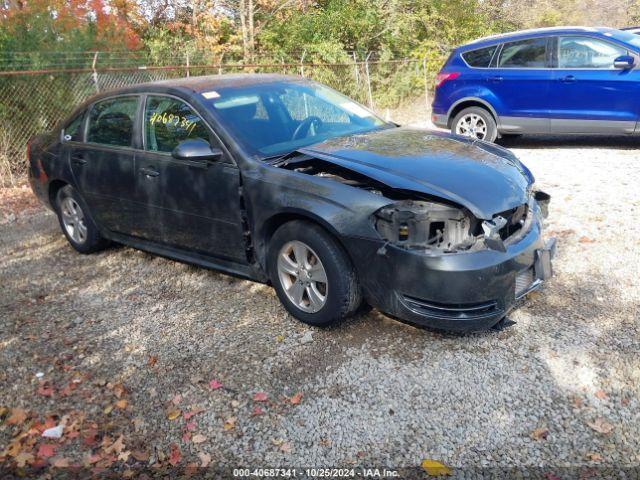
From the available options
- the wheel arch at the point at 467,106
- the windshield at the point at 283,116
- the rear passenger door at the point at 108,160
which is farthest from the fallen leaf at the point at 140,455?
the wheel arch at the point at 467,106

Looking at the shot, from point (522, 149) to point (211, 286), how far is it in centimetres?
621

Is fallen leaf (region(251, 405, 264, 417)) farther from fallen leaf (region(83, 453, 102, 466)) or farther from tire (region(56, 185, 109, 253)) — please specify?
tire (region(56, 185, 109, 253))

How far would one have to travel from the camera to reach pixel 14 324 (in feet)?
15.2

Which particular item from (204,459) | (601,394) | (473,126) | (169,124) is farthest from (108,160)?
(473,126)

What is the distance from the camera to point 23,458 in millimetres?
3104

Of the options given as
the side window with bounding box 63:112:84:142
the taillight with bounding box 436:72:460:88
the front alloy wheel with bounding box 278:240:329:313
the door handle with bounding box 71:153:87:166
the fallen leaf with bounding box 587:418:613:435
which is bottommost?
the fallen leaf with bounding box 587:418:613:435

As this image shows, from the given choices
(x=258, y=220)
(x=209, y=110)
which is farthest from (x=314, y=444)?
(x=209, y=110)

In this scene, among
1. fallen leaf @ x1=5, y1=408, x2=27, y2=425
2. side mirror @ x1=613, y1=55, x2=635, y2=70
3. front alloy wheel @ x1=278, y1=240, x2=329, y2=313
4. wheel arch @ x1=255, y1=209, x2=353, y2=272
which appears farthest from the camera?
side mirror @ x1=613, y1=55, x2=635, y2=70

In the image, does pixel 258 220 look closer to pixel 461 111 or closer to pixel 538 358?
pixel 538 358

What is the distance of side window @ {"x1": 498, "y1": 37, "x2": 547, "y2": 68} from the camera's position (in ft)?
28.6

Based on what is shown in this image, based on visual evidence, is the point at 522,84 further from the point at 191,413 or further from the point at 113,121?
the point at 191,413

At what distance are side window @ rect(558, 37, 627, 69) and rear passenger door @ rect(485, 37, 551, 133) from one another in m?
0.23

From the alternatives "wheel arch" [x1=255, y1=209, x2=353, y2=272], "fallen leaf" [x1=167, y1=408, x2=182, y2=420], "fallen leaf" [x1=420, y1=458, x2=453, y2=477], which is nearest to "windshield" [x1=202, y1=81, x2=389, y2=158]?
"wheel arch" [x1=255, y1=209, x2=353, y2=272]

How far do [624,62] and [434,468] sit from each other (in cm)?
703
